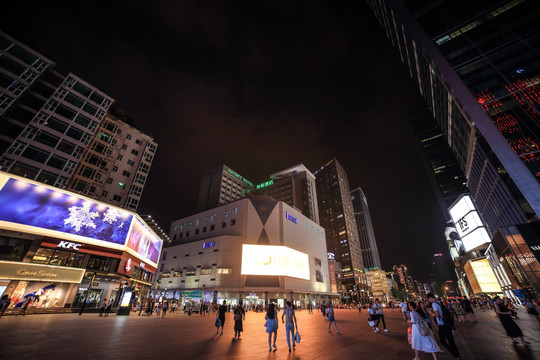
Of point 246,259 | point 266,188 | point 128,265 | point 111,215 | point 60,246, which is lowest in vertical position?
point 128,265

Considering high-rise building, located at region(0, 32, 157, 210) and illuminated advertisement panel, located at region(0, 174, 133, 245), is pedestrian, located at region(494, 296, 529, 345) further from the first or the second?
high-rise building, located at region(0, 32, 157, 210)

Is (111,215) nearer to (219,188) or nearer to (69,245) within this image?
(69,245)

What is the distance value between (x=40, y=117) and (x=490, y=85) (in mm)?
81986

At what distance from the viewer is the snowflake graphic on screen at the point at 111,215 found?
24736 mm

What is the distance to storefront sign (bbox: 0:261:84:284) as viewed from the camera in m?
19.1

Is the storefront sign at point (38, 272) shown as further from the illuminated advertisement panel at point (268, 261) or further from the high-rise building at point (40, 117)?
the illuminated advertisement panel at point (268, 261)

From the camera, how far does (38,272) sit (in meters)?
20.8

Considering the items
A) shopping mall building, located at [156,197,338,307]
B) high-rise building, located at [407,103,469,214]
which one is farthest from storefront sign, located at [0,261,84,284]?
high-rise building, located at [407,103,469,214]

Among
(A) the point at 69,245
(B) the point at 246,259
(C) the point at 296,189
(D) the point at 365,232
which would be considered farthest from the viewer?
(D) the point at 365,232

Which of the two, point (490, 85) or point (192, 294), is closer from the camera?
point (490, 85)

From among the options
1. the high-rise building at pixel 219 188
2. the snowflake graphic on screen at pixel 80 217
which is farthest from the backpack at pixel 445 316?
the high-rise building at pixel 219 188

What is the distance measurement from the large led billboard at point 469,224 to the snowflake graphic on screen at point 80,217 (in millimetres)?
82838

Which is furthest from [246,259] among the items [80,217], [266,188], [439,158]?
[439,158]

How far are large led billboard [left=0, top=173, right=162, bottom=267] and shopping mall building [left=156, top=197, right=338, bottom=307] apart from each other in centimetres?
2604
